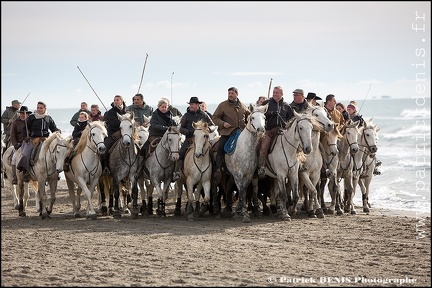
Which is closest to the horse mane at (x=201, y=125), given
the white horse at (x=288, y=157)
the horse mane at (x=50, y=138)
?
the white horse at (x=288, y=157)

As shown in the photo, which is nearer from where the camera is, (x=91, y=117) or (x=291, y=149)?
(x=291, y=149)

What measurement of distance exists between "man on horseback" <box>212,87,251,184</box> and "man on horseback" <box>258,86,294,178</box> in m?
0.50

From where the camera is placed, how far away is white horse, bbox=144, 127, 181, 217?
15.0 metres

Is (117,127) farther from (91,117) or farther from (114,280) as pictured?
(114,280)

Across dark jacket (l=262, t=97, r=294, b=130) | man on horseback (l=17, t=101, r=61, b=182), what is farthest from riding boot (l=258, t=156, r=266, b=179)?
man on horseback (l=17, t=101, r=61, b=182)

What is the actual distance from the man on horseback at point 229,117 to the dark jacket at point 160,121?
3.65 feet

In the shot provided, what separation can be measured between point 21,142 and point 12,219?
1808mm

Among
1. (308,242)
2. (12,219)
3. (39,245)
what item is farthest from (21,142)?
(308,242)

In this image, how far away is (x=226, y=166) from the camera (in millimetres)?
15250

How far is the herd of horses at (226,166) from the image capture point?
14.7 m

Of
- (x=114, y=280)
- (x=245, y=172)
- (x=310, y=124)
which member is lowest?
(x=114, y=280)

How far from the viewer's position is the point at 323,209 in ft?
53.7

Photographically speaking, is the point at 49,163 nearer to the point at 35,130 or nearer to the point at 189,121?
the point at 35,130

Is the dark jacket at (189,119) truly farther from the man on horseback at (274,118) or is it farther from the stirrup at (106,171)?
the stirrup at (106,171)
